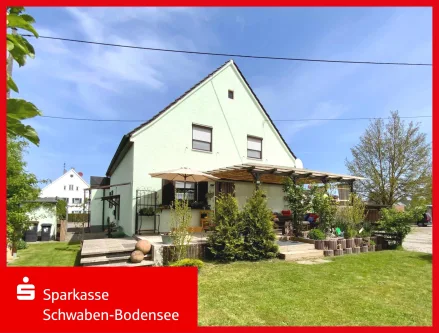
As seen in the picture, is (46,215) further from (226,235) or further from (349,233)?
(349,233)

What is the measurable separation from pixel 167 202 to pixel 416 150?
945 inches

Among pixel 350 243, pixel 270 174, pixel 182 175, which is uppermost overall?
pixel 270 174

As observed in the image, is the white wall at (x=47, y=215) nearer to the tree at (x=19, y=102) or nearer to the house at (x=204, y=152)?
the house at (x=204, y=152)

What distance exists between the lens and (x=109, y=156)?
1822 cm

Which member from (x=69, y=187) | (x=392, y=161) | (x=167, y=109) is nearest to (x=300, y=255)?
(x=167, y=109)

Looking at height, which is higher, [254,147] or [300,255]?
[254,147]

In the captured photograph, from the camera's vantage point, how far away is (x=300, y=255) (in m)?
9.26

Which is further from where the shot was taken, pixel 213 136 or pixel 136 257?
pixel 213 136

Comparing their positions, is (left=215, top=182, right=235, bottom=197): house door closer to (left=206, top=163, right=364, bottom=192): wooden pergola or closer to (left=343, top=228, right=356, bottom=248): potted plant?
(left=206, top=163, right=364, bottom=192): wooden pergola

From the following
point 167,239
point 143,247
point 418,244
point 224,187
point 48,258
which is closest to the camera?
point 143,247

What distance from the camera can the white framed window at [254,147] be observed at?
15.6 meters

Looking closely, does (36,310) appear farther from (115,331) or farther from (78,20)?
(78,20)

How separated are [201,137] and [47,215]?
9.96m

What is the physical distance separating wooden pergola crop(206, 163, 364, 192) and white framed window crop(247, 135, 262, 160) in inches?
60.5
